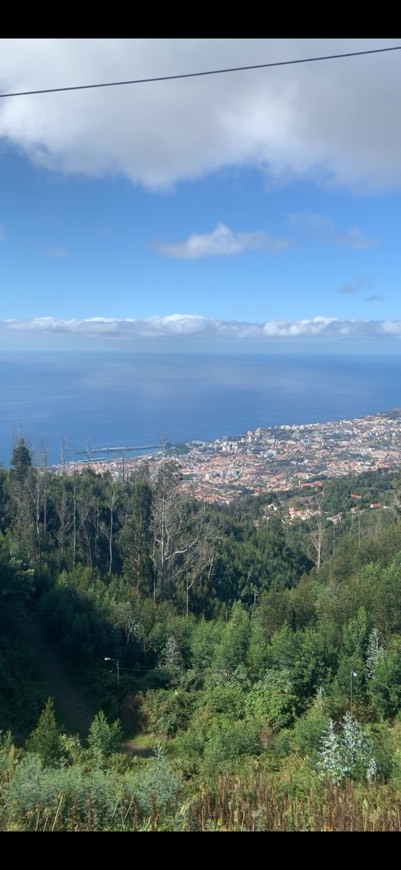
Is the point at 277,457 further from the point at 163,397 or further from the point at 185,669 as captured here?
the point at 185,669

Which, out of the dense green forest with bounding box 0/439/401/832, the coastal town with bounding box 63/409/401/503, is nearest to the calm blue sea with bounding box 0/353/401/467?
the coastal town with bounding box 63/409/401/503

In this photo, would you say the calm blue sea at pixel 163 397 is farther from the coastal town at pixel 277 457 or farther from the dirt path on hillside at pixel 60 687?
the dirt path on hillside at pixel 60 687

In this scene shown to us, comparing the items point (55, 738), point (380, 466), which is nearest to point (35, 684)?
point (55, 738)

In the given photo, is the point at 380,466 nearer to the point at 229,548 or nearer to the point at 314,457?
the point at 314,457

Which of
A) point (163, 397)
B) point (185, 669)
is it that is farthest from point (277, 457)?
point (185, 669)

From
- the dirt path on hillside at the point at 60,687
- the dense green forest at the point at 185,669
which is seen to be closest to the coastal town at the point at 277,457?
the dense green forest at the point at 185,669
